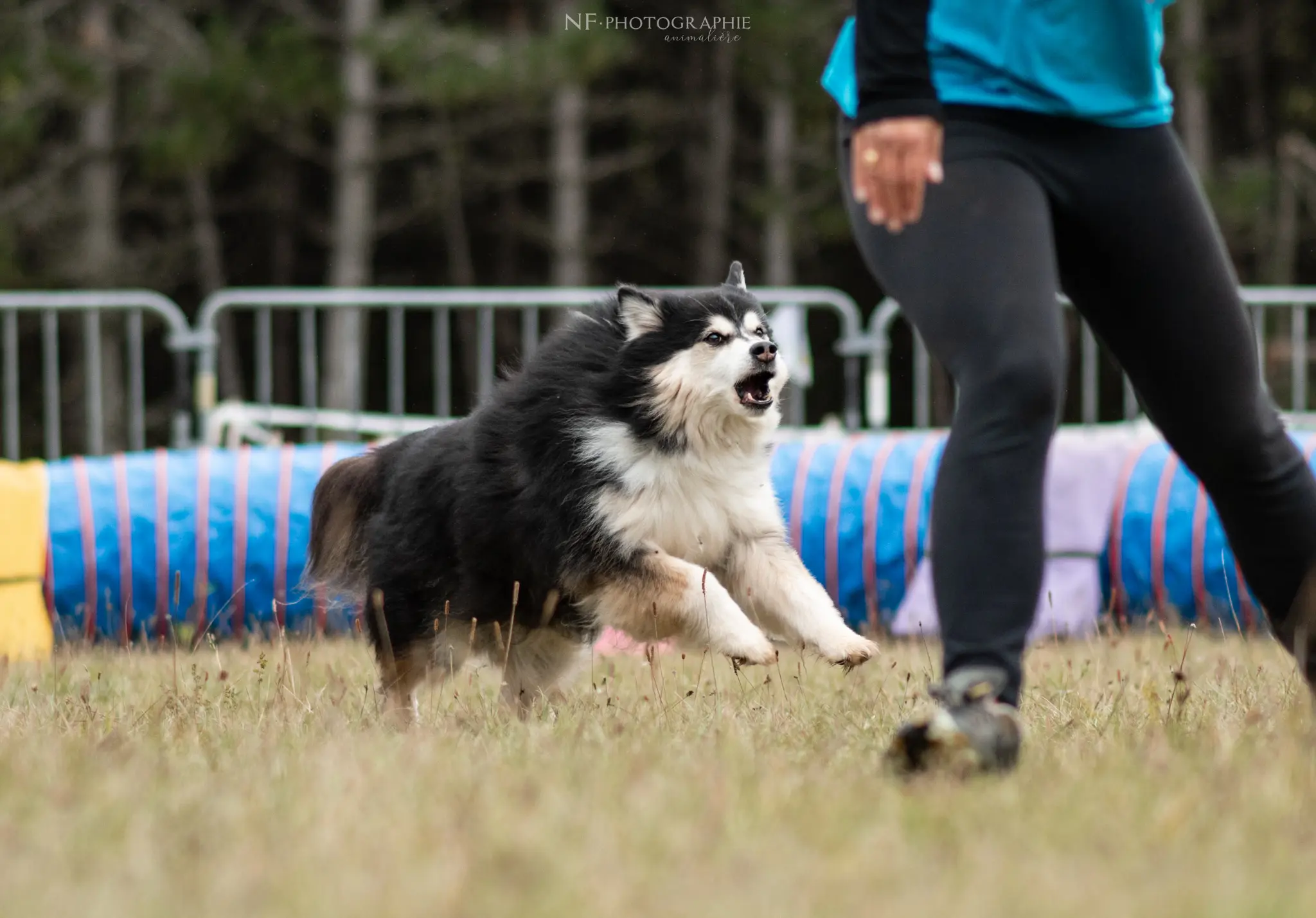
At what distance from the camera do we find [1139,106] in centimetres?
262

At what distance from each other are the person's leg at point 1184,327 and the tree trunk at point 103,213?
1451 cm

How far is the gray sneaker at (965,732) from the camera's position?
2.38 m

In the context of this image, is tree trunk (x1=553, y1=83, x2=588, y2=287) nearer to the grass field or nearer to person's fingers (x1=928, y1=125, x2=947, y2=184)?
the grass field

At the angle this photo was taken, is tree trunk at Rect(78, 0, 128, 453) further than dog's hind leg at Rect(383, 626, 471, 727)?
Yes

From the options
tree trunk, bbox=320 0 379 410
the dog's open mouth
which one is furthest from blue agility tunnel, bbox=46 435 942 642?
tree trunk, bbox=320 0 379 410

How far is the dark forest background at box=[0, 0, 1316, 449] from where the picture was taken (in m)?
15.0

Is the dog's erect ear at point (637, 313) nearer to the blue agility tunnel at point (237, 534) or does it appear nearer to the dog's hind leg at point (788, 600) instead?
the dog's hind leg at point (788, 600)

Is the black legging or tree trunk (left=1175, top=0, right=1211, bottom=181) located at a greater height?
tree trunk (left=1175, top=0, right=1211, bottom=181)

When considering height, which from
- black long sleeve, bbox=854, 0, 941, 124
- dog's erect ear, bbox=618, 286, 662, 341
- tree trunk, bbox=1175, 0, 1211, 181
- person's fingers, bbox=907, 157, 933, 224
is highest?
tree trunk, bbox=1175, 0, 1211, 181

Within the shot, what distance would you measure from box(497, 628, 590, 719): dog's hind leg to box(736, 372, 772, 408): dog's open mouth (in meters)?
0.76

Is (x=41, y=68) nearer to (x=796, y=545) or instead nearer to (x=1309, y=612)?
(x=796, y=545)

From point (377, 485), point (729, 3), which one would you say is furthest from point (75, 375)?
point (377, 485)

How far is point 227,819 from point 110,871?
0.87 ft

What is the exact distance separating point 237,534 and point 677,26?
44.5 ft
